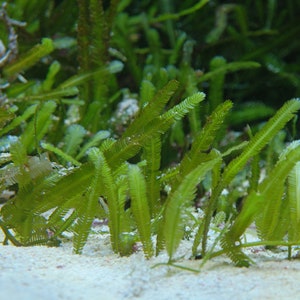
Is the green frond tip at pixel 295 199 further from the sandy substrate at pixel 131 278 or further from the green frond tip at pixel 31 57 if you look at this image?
the green frond tip at pixel 31 57

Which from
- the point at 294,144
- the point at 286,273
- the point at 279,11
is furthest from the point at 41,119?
the point at 279,11

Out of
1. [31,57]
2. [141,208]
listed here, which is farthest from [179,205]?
[31,57]

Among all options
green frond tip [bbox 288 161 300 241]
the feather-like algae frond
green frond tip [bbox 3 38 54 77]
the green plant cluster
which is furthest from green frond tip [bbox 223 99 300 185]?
green frond tip [bbox 3 38 54 77]

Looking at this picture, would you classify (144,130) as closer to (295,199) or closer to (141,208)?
(141,208)

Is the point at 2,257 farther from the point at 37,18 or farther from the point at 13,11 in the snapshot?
the point at 37,18

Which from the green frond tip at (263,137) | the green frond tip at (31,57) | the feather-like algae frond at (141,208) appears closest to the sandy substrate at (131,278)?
the feather-like algae frond at (141,208)

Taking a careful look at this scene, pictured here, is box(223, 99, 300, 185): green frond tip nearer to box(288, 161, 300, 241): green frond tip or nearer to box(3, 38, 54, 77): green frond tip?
box(288, 161, 300, 241): green frond tip
